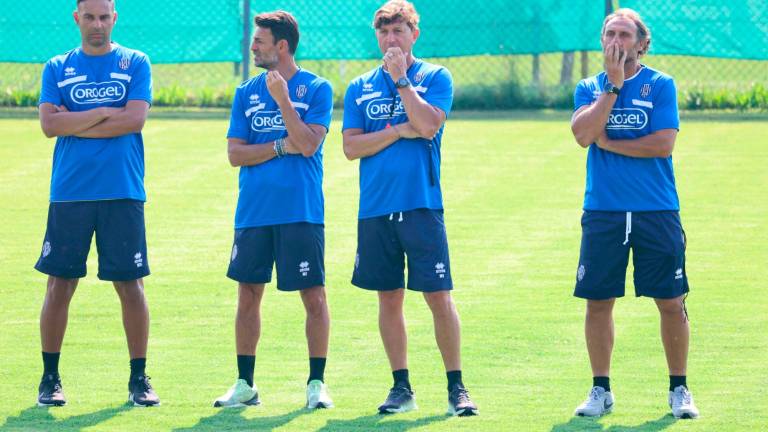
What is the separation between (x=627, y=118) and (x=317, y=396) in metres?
2.09

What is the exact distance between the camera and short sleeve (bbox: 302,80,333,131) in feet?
24.8

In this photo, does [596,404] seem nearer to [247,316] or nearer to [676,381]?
[676,381]

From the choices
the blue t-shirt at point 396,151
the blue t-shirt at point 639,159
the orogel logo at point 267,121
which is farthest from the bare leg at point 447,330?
the orogel logo at point 267,121

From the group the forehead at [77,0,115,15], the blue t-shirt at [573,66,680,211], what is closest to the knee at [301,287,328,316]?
the blue t-shirt at [573,66,680,211]

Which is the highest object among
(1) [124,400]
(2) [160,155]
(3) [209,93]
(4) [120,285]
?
(3) [209,93]

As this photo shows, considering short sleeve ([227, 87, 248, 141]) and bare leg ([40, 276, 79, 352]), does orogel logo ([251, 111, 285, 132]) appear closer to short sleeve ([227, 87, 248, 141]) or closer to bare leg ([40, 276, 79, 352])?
short sleeve ([227, 87, 248, 141])

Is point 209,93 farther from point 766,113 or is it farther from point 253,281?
point 253,281

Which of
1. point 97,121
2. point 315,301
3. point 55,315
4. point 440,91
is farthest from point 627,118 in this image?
point 55,315

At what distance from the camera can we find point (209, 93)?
19.2 metres

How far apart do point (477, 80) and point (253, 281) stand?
12.8 meters

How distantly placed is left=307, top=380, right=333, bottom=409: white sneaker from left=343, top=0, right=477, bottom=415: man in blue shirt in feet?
0.99

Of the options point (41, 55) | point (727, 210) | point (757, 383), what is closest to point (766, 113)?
point (727, 210)

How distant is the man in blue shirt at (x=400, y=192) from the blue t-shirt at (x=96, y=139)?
1.14 m

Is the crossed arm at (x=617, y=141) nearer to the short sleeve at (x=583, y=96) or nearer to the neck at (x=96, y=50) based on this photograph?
the short sleeve at (x=583, y=96)
